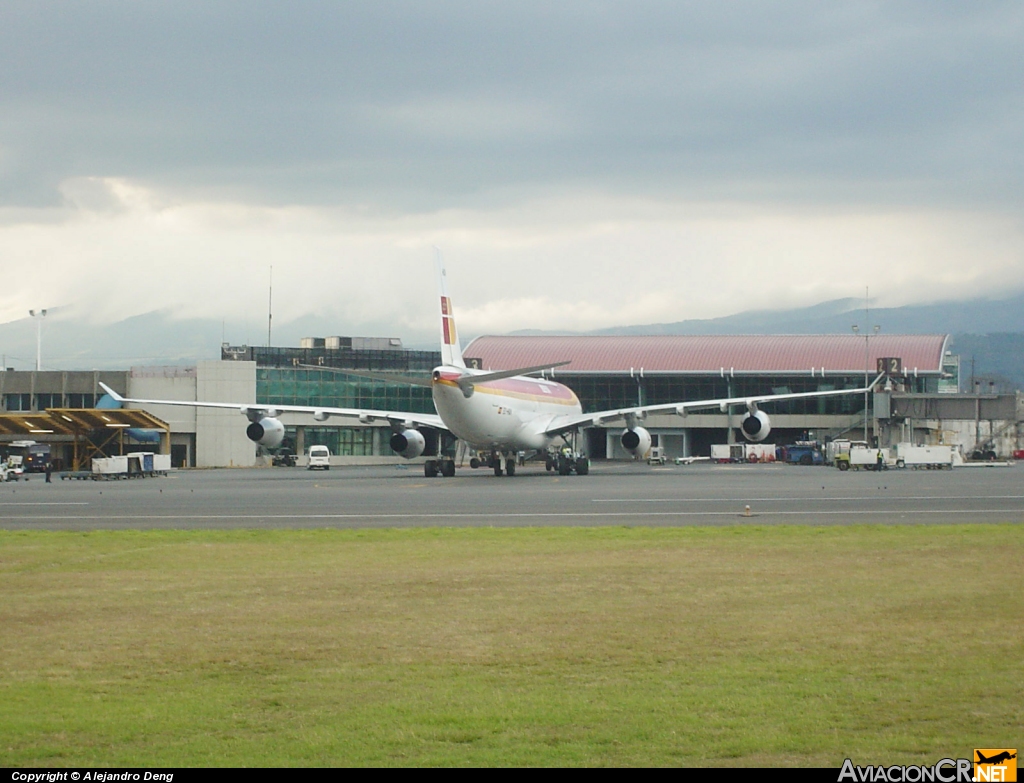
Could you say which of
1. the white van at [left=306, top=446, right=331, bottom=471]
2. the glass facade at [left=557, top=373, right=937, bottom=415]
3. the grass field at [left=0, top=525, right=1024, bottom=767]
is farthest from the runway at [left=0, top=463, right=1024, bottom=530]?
the glass facade at [left=557, top=373, right=937, bottom=415]

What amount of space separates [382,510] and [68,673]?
24964mm

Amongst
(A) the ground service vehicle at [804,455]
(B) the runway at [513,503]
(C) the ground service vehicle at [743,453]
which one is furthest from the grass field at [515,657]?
(C) the ground service vehicle at [743,453]

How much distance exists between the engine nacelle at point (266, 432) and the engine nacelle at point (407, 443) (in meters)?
6.70

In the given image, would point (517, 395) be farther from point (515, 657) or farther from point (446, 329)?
point (515, 657)

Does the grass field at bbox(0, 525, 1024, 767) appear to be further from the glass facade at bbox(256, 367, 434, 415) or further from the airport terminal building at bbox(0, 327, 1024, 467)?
the glass facade at bbox(256, 367, 434, 415)

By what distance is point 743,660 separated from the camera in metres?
12.7

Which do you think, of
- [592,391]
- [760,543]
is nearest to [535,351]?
[592,391]

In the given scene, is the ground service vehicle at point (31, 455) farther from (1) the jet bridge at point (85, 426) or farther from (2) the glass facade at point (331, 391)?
(2) the glass facade at point (331, 391)

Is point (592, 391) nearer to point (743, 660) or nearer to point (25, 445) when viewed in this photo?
point (25, 445)

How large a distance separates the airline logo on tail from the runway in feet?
30.1

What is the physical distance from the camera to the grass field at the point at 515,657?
31.2ft

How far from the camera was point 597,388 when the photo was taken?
13050 cm

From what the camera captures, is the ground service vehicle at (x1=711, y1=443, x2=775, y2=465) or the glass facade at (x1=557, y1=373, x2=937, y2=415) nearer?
the ground service vehicle at (x1=711, y1=443, x2=775, y2=465)

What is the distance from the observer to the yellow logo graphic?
806 cm
